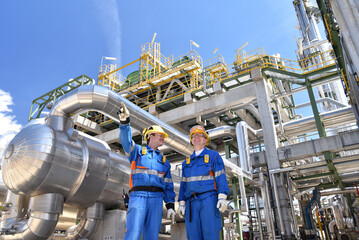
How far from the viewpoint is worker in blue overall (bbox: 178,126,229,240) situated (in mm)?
3389

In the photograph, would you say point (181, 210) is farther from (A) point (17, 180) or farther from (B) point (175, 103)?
(B) point (175, 103)

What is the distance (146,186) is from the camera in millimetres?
3574

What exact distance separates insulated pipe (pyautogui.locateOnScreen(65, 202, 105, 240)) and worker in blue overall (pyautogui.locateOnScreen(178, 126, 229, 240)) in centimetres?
284

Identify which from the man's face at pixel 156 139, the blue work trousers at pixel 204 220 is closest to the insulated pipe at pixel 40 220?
the man's face at pixel 156 139

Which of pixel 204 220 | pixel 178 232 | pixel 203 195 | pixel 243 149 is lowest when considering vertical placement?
pixel 178 232

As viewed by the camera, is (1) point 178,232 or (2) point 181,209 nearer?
(2) point 181,209

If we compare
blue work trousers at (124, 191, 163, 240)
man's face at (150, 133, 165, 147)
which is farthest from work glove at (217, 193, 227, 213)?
man's face at (150, 133, 165, 147)

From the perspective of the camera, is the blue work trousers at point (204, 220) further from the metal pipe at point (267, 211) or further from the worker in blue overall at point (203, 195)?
the metal pipe at point (267, 211)

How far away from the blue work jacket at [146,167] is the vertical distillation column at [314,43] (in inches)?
659

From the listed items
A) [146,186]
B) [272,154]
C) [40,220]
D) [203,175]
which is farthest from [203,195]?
[272,154]

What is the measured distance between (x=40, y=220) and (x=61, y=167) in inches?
39.7

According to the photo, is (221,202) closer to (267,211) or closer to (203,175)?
(203,175)

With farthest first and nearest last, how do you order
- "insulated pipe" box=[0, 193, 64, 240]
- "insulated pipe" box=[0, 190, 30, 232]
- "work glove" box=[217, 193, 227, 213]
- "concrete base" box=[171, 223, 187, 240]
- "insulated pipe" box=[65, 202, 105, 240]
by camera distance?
1. "concrete base" box=[171, 223, 187, 240]
2. "insulated pipe" box=[65, 202, 105, 240]
3. "insulated pipe" box=[0, 190, 30, 232]
4. "insulated pipe" box=[0, 193, 64, 240]
5. "work glove" box=[217, 193, 227, 213]

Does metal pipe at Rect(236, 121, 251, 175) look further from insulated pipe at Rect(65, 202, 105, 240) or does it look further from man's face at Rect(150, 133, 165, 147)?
man's face at Rect(150, 133, 165, 147)
